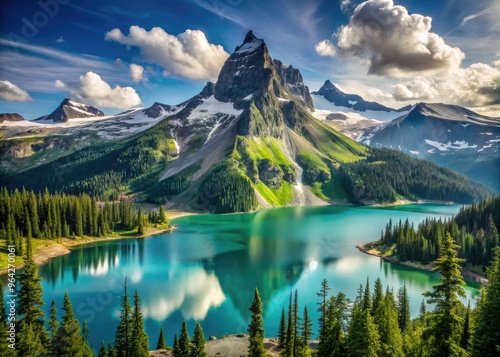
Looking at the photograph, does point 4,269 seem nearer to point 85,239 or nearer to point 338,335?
point 85,239

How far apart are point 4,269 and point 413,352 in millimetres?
92383

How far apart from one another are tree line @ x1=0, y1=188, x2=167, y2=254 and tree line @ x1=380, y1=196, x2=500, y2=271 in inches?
3836

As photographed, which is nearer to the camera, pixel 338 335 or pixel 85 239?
pixel 338 335

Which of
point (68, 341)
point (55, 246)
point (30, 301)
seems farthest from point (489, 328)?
point (55, 246)

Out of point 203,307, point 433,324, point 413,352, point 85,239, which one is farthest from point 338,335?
point 85,239

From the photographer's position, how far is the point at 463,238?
9588cm

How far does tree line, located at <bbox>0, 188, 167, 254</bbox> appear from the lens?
345 ft

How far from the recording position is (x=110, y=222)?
13962 centimetres

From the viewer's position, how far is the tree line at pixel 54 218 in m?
105

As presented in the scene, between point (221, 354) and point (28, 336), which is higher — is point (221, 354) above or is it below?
below

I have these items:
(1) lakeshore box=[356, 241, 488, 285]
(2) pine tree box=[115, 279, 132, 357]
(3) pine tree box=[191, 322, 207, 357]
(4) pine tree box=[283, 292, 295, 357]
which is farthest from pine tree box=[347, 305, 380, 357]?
(1) lakeshore box=[356, 241, 488, 285]

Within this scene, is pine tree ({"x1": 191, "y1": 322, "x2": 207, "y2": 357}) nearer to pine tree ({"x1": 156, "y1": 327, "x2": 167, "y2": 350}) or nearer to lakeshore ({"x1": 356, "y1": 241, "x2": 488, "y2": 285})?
pine tree ({"x1": 156, "y1": 327, "x2": 167, "y2": 350})

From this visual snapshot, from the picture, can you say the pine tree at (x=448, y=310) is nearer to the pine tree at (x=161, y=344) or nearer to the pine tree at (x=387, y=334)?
the pine tree at (x=387, y=334)

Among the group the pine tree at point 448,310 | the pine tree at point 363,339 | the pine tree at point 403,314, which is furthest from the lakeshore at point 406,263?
the pine tree at point 448,310
